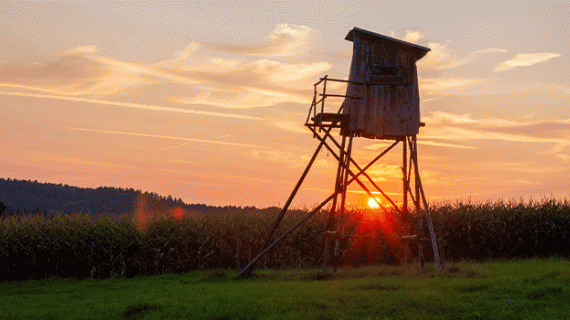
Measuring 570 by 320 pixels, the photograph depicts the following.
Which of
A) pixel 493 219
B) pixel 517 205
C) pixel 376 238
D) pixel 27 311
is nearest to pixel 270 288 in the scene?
pixel 27 311

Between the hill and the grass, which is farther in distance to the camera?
the hill

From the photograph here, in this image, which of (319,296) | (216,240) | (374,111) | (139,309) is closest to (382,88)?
(374,111)

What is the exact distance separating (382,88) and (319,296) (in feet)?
32.5

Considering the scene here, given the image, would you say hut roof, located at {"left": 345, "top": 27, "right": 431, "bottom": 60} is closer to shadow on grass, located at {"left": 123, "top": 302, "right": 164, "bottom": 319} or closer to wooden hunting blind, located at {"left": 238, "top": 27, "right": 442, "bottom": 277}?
wooden hunting blind, located at {"left": 238, "top": 27, "right": 442, "bottom": 277}

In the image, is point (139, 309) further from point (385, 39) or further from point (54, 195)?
point (54, 195)

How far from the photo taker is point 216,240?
2441 cm

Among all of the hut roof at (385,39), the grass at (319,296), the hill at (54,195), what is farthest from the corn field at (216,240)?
the hill at (54,195)

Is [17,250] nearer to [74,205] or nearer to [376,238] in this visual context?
[376,238]

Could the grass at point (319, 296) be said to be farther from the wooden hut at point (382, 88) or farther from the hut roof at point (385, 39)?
the hut roof at point (385, 39)

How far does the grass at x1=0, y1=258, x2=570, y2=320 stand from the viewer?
13198 mm

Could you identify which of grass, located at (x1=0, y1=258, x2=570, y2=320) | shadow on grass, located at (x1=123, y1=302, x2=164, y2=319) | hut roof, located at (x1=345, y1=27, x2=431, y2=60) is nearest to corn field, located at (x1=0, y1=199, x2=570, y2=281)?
grass, located at (x1=0, y1=258, x2=570, y2=320)

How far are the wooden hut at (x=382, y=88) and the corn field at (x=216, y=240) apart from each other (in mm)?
6040

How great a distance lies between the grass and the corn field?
2925mm

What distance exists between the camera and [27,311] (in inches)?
596
